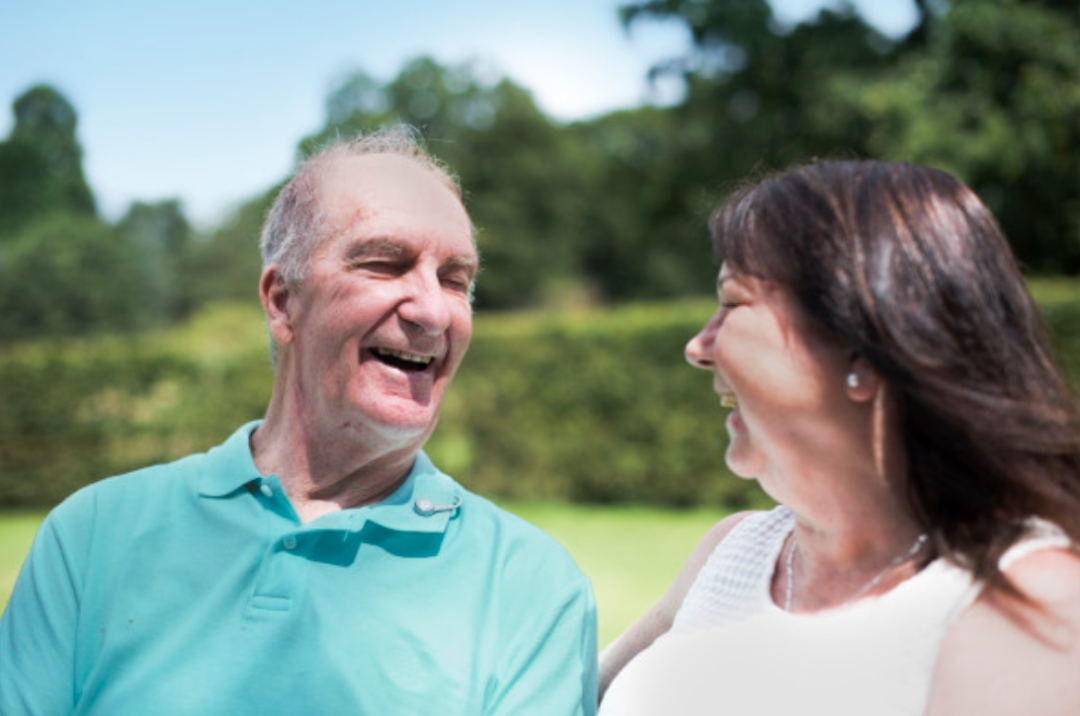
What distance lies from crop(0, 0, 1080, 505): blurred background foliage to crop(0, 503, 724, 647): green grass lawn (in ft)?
2.10

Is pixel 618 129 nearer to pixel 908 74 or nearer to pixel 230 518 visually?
pixel 908 74

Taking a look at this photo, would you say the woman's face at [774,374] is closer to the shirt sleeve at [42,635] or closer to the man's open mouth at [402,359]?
the man's open mouth at [402,359]

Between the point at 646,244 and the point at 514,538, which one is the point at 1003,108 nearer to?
the point at 646,244

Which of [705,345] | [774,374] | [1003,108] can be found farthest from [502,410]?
[774,374]

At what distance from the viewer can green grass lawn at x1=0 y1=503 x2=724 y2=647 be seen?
7.66 meters

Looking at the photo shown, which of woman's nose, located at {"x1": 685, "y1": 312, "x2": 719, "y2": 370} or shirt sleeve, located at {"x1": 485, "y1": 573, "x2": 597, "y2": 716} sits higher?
woman's nose, located at {"x1": 685, "y1": 312, "x2": 719, "y2": 370}

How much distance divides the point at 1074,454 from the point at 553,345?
12305mm

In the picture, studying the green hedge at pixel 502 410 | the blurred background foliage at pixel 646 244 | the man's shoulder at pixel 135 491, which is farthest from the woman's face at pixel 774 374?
the green hedge at pixel 502 410

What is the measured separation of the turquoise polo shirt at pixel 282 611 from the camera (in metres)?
1.76

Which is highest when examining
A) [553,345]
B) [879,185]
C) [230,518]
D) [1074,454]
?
[879,185]

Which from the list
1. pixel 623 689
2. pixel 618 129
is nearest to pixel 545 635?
pixel 623 689

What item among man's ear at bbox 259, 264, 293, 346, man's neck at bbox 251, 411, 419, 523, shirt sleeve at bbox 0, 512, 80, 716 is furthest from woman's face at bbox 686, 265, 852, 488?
shirt sleeve at bbox 0, 512, 80, 716

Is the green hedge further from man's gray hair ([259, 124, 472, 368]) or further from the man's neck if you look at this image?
the man's neck

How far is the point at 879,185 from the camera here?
1.46 m
